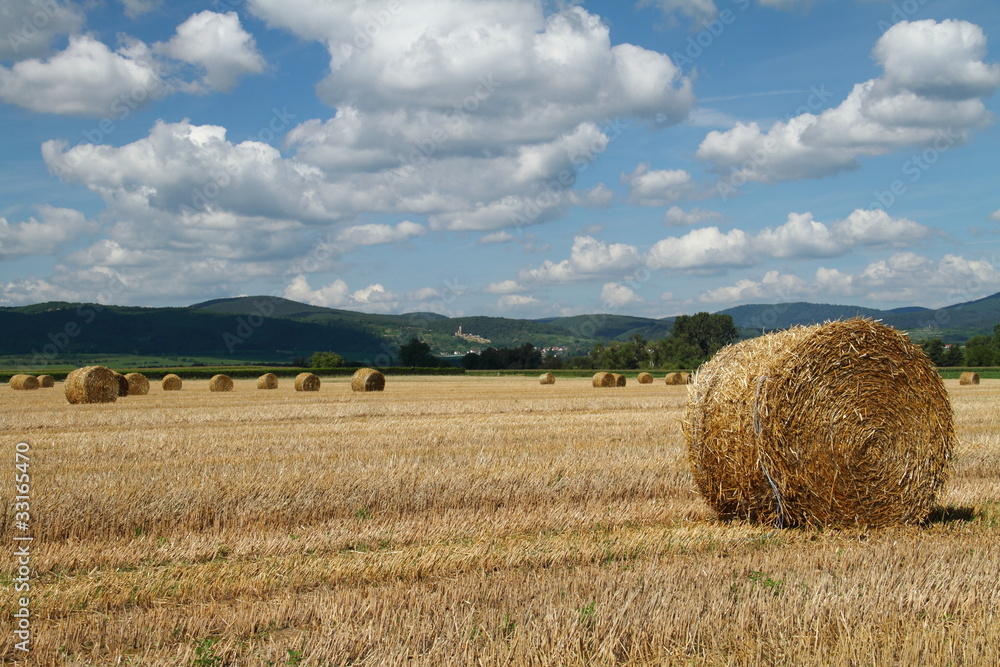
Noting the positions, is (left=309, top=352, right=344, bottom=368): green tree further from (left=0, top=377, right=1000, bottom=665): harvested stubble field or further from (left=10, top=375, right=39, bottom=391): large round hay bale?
(left=0, top=377, right=1000, bottom=665): harvested stubble field

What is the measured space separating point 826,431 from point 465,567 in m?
4.22

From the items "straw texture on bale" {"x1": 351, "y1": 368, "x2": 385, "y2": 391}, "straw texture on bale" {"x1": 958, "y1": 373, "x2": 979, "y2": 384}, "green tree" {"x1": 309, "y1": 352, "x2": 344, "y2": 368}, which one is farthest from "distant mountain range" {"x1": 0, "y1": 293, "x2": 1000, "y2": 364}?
"straw texture on bale" {"x1": 351, "y1": 368, "x2": 385, "y2": 391}

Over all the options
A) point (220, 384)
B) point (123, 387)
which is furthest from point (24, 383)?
point (123, 387)

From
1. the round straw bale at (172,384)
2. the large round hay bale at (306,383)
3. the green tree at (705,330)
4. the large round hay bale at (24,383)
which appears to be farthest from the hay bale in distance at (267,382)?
the green tree at (705,330)

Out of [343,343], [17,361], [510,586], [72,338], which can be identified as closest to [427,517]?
[510,586]

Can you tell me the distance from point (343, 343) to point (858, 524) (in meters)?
148

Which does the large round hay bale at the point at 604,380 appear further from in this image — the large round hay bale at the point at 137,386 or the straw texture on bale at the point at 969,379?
the large round hay bale at the point at 137,386

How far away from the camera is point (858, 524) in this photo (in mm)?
7844

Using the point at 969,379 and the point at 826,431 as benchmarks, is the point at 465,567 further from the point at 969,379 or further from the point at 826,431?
the point at 969,379

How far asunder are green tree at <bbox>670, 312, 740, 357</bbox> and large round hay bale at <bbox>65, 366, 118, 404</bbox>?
87.1m

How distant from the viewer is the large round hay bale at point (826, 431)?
789 cm

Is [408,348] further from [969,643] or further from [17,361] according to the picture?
[969,643]

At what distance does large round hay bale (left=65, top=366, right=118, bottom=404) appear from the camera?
2639 cm

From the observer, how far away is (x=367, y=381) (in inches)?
1449
